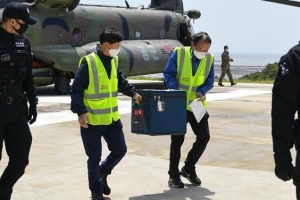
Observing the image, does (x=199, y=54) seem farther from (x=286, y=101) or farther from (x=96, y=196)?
(x=286, y=101)

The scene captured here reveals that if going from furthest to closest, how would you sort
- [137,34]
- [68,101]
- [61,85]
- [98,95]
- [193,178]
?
[137,34]
[61,85]
[68,101]
[193,178]
[98,95]

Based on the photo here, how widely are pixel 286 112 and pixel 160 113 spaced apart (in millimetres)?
2690

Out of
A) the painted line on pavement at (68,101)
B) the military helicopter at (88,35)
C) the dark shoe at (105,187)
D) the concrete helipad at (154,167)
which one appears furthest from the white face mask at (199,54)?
the military helicopter at (88,35)

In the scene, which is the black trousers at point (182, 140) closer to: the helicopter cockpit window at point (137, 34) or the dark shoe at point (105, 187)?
the dark shoe at point (105, 187)

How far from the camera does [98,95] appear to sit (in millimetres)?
5715

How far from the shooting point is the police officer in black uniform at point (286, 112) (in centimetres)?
348

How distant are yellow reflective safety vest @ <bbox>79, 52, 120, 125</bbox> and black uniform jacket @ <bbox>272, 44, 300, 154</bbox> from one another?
2.43 m

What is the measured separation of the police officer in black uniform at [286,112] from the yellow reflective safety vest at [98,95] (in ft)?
7.93

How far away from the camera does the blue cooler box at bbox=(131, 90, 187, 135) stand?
6066 mm

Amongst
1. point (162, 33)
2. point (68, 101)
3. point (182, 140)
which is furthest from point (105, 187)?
point (162, 33)

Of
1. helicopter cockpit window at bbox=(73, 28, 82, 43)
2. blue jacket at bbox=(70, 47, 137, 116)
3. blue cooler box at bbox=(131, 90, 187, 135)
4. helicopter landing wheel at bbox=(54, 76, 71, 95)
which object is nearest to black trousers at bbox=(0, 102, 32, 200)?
blue jacket at bbox=(70, 47, 137, 116)

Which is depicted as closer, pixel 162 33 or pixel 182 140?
pixel 182 140

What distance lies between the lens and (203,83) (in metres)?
6.58

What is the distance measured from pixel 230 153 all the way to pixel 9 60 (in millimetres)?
4163
